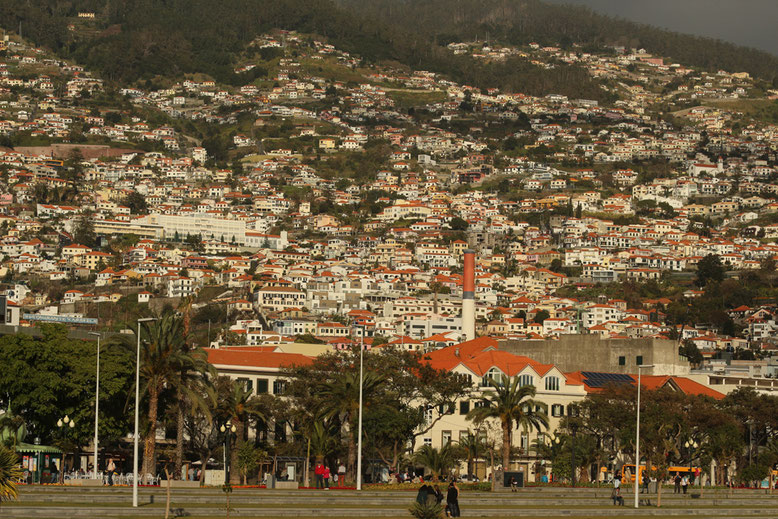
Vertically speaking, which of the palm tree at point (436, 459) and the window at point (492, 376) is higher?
the window at point (492, 376)

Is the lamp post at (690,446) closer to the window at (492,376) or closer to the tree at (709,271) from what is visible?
the window at (492,376)

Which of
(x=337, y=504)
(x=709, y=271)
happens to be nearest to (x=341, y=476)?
(x=337, y=504)

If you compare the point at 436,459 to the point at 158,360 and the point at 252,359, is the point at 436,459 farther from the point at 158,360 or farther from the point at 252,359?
the point at 252,359

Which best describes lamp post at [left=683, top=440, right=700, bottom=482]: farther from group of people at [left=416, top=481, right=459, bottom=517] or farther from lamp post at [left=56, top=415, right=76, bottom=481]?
group of people at [left=416, top=481, right=459, bottom=517]

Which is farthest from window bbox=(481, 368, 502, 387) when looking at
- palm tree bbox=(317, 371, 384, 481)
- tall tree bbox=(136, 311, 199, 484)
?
tall tree bbox=(136, 311, 199, 484)

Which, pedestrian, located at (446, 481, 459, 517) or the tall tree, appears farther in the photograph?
the tall tree

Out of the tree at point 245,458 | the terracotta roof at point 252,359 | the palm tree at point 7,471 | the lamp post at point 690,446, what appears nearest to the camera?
the palm tree at point 7,471

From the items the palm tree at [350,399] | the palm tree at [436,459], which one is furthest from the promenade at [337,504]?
the palm tree at [350,399]
